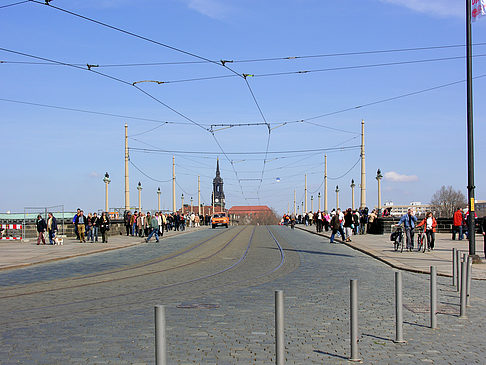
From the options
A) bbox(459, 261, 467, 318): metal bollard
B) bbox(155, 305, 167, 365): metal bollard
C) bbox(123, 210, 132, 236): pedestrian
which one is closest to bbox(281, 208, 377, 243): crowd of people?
bbox(123, 210, 132, 236): pedestrian

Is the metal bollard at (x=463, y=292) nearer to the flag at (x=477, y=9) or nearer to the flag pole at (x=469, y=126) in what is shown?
the flag pole at (x=469, y=126)

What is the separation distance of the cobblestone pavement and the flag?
8.38 meters

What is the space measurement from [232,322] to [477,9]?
14152 mm

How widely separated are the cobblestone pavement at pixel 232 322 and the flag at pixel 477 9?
838 centimetres

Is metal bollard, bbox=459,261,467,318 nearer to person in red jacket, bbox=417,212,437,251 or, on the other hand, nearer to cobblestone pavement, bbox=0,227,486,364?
cobblestone pavement, bbox=0,227,486,364

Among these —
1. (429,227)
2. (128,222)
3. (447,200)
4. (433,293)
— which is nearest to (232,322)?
(433,293)

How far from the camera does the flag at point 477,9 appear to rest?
742 inches

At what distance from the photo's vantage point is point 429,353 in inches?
282

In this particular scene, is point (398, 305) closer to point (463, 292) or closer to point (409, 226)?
point (463, 292)

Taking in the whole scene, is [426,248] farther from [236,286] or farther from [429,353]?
[429,353]

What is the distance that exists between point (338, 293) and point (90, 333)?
18.7 ft

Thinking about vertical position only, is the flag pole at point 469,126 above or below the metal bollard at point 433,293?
above

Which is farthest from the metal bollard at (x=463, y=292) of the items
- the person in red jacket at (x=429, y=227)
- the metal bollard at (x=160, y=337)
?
the person in red jacket at (x=429, y=227)

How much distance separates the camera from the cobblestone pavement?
7129 mm
